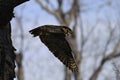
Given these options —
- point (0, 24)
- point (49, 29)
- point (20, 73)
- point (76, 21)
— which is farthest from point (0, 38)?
point (76, 21)

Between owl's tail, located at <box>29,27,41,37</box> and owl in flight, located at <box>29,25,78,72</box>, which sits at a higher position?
owl's tail, located at <box>29,27,41,37</box>

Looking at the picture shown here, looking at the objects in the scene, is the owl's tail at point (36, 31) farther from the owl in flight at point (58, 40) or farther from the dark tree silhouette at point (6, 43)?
the dark tree silhouette at point (6, 43)

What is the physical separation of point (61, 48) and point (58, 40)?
0.28 ft

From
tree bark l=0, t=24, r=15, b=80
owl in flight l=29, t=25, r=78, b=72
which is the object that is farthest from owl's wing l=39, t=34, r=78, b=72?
tree bark l=0, t=24, r=15, b=80

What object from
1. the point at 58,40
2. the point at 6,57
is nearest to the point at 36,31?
the point at 58,40

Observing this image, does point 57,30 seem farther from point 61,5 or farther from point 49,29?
point 61,5

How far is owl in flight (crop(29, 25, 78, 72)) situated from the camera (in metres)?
4.43

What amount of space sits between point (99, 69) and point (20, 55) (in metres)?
3.79

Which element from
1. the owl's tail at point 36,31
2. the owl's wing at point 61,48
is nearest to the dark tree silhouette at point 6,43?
the owl's tail at point 36,31

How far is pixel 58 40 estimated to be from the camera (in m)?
4.42

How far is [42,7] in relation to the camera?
19.7m

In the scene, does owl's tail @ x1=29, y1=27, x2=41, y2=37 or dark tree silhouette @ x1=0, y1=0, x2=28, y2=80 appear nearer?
dark tree silhouette @ x1=0, y1=0, x2=28, y2=80

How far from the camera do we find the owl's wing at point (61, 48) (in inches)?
175

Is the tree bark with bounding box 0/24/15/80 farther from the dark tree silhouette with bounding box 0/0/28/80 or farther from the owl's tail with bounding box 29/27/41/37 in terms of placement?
the owl's tail with bounding box 29/27/41/37
